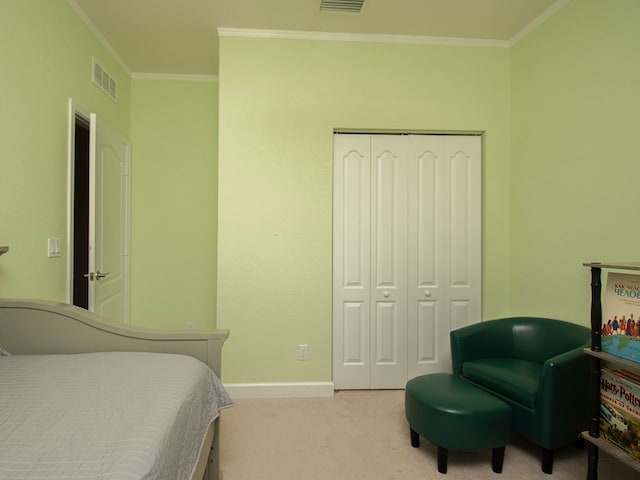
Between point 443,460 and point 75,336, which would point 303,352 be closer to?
point 443,460

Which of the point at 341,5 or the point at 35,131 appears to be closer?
the point at 35,131

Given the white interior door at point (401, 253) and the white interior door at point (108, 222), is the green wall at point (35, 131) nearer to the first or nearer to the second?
the white interior door at point (108, 222)

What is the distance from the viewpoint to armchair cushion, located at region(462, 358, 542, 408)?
194 centimetres

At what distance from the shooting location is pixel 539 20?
8.61 feet

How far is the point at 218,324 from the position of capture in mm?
2832

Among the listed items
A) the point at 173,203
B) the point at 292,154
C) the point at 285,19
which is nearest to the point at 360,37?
the point at 285,19

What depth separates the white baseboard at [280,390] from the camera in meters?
2.80

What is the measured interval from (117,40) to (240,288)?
231cm

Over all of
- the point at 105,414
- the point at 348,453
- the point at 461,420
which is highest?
the point at 105,414

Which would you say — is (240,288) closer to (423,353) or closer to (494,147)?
(423,353)

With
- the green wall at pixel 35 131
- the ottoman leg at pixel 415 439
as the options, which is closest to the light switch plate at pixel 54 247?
the green wall at pixel 35 131

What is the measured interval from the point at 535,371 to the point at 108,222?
3287 millimetres

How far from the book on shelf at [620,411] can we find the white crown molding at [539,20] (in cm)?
241

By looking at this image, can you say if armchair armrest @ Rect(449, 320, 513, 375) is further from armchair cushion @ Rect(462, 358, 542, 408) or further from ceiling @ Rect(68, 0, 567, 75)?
ceiling @ Rect(68, 0, 567, 75)
